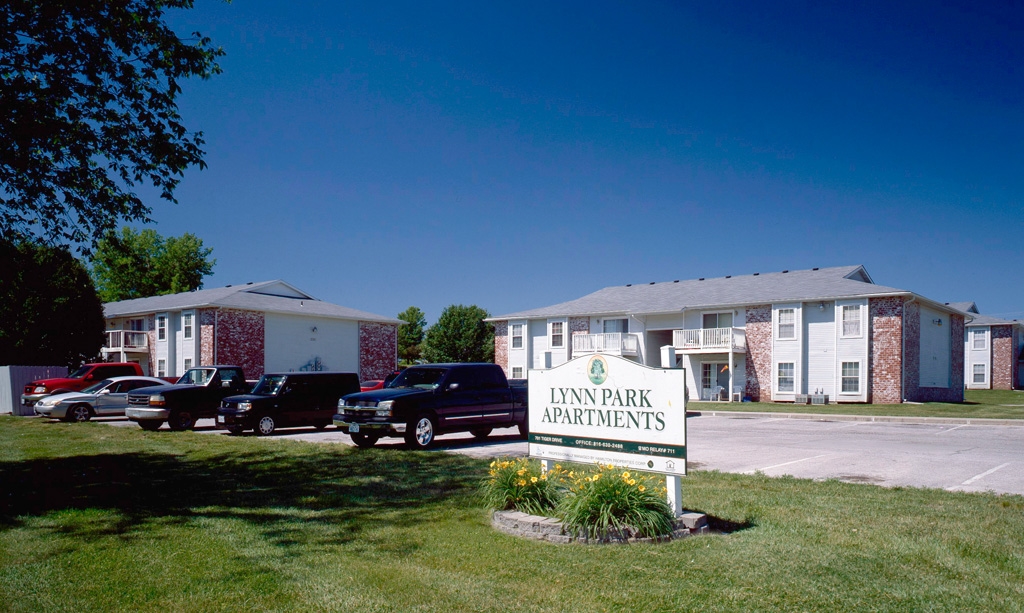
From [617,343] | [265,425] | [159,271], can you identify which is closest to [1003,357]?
[617,343]

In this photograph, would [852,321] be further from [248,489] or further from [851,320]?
[248,489]

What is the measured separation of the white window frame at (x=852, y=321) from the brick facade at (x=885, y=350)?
1.10 feet

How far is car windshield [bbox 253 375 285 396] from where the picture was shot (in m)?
18.9

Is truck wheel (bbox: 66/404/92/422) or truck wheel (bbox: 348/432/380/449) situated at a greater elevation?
truck wheel (bbox: 348/432/380/449)

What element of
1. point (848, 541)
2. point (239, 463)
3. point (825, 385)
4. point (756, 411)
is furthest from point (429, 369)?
point (825, 385)

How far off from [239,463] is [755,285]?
31.6 m

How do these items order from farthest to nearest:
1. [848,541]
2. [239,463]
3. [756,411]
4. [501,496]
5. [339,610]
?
[756,411], [239,463], [501,496], [848,541], [339,610]

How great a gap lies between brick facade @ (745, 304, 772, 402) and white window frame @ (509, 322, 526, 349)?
554 inches

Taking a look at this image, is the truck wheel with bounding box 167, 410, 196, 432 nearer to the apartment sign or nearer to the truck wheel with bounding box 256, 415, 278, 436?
the truck wheel with bounding box 256, 415, 278, 436

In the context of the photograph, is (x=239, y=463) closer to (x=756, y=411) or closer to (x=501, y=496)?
(x=501, y=496)

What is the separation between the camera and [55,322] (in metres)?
35.4

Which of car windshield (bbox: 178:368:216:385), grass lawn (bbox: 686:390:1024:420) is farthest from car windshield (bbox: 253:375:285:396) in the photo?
grass lawn (bbox: 686:390:1024:420)

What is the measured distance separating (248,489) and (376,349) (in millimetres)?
35194

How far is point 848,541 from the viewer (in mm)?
6223
